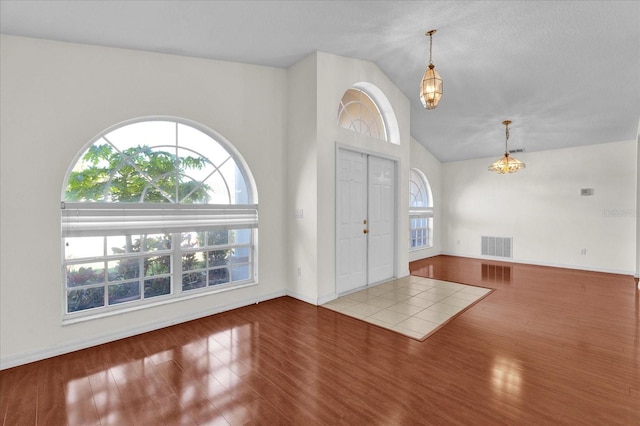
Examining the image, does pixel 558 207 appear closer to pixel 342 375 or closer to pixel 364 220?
pixel 364 220

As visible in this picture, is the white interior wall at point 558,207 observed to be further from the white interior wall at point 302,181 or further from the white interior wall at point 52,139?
the white interior wall at point 52,139

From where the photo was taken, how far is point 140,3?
7.84 ft

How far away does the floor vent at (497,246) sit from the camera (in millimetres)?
7031

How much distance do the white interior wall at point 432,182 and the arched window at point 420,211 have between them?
0.42ft

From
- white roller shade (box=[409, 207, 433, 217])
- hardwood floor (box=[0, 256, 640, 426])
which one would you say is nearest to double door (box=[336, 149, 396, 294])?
hardwood floor (box=[0, 256, 640, 426])

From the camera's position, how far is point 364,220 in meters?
4.63

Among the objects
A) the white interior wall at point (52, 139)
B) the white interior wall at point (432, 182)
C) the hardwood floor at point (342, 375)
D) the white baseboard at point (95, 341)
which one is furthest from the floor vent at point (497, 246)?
the white interior wall at point (52, 139)

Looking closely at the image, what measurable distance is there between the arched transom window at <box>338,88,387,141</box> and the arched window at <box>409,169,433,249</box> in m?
2.66

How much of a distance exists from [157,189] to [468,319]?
3.88 meters

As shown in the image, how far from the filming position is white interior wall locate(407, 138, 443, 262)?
7214 mm

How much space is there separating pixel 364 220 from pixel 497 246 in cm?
456

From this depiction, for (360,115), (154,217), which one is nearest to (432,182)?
(360,115)

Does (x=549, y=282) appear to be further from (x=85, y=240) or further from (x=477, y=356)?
(x=85, y=240)

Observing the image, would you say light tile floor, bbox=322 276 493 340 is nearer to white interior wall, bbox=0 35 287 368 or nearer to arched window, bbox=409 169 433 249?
white interior wall, bbox=0 35 287 368
